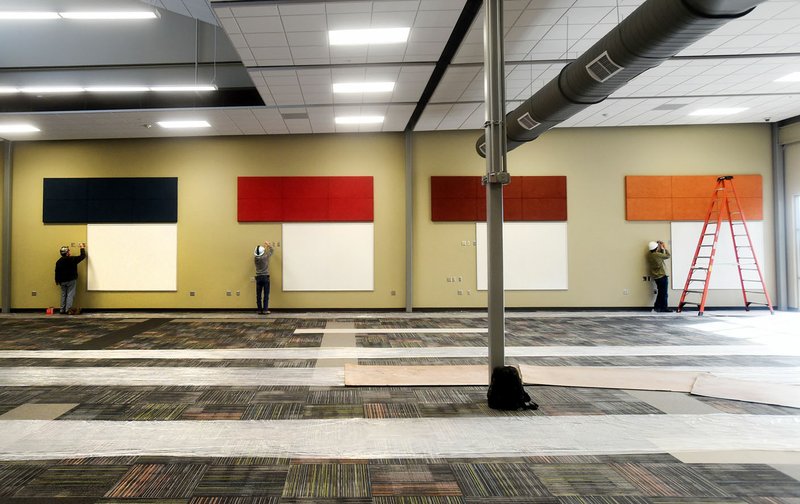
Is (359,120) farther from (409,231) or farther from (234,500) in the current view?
→ (234,500)

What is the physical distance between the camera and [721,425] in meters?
3.16

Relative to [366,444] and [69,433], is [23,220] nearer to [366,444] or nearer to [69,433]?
[69,433]

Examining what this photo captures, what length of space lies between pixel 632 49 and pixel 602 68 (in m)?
0.54

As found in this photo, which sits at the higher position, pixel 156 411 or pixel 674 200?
pixel 674 200

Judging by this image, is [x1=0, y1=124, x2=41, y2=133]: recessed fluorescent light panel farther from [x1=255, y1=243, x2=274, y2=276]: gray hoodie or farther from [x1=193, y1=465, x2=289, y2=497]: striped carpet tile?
[x1=193, y1=465, x2=289, y2=497]: striped carpet tile

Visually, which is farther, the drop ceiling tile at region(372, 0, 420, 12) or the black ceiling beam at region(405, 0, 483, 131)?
the black ceiling beam at region(405, 0, 483, 131)

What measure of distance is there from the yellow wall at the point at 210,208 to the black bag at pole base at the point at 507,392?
6213mm

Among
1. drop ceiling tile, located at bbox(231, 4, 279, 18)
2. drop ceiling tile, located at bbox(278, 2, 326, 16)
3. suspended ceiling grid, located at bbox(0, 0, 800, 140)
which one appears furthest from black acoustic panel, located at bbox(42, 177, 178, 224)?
drop ceiling tile, located at bbox(278, 2, 326, 16)

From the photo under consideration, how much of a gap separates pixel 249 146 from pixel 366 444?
8.51 meters

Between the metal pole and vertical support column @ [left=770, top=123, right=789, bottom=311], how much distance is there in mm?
9268

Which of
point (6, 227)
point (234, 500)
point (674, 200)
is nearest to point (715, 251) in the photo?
point (674, 200)

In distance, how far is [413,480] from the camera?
7.86 feet

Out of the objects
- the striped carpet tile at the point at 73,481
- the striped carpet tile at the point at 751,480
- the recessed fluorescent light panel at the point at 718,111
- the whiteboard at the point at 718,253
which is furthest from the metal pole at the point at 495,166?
the whiteboard at the point at 718,253

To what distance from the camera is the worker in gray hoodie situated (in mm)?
9180
